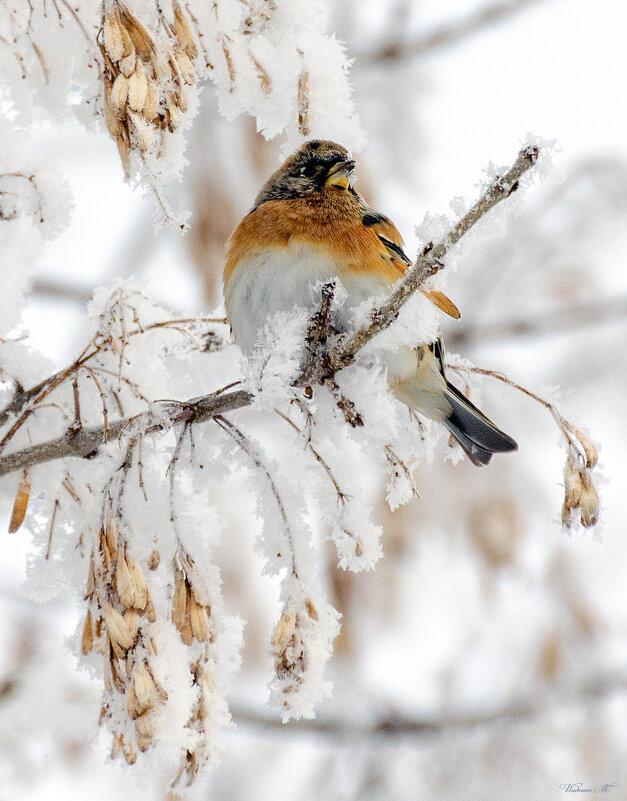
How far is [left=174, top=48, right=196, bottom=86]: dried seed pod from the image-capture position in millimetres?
1595

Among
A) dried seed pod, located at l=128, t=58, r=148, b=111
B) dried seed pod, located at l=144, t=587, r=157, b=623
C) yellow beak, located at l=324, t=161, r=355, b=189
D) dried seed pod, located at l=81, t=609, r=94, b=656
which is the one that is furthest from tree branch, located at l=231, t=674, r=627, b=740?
dried seed pod, located at l=128, t=58, r=148, b=111

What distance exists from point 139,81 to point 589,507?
3.90ft

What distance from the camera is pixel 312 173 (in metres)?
3.13

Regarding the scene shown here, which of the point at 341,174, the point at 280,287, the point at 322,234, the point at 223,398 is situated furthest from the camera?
the point at 341,174

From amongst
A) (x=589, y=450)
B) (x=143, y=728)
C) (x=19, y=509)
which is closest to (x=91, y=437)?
(x=19, y=509)

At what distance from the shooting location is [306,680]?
1.74 meters

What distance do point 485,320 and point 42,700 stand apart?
3.44 metres

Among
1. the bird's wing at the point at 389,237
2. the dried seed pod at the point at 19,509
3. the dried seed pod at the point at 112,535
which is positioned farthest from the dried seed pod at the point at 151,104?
the bird's wing at the point at 389,237

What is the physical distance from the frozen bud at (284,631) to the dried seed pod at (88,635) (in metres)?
0.35

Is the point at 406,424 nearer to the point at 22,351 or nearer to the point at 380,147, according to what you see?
the point at 22,351

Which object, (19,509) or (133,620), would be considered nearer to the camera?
(133,620)

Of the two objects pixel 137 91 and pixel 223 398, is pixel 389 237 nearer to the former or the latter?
pixel 223 398

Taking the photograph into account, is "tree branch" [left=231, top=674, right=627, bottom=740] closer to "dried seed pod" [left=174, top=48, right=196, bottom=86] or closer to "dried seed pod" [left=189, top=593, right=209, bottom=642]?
"dried seed pod" [left=189, top=593, right=209, bottom=642]

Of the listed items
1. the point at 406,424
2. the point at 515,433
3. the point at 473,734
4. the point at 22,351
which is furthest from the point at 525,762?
the point at 22,351
